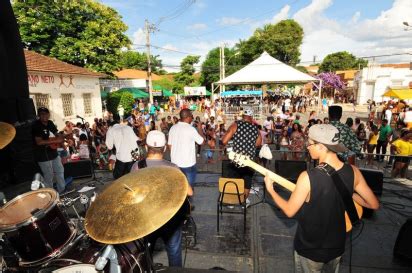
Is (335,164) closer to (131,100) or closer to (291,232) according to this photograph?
(291,232)

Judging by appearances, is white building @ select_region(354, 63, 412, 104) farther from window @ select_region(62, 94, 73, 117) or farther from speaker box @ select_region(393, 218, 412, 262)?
speaker box @ select_region(393, 218, 412, 262)

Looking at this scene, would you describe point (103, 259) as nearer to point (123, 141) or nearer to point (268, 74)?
point (123, 141)

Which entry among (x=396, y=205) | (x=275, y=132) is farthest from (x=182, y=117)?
(x=275, y=132)

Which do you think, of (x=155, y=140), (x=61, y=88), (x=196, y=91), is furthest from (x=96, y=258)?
(x=196, y=91)

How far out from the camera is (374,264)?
3.84 meters

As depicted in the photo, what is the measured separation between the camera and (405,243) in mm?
3859

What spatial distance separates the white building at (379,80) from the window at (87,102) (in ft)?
123

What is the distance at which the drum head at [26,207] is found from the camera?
2.73 metres

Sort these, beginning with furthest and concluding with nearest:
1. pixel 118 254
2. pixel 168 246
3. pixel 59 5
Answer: pixel 59 5 < pixel 168 246 < pixel 118 254

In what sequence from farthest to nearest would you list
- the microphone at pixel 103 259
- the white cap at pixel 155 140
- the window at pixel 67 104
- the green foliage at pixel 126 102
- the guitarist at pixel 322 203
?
the green foliage at pixel 126 102
the window at pixel 67 104
the white cap at pixel 155 140
the guitarist at pixel 322 203
the microphone at pixel 103 259

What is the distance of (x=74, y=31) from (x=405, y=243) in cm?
2751

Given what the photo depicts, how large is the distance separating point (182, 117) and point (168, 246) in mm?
2787

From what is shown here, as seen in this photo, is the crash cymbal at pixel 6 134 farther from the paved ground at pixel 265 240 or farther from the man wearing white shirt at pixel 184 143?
the man wearing white shirt at pixel 184 143

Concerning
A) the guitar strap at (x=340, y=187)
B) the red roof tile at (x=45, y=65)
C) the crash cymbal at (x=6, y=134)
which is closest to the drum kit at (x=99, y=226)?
the crash cymbal at (x=6, y=134)
